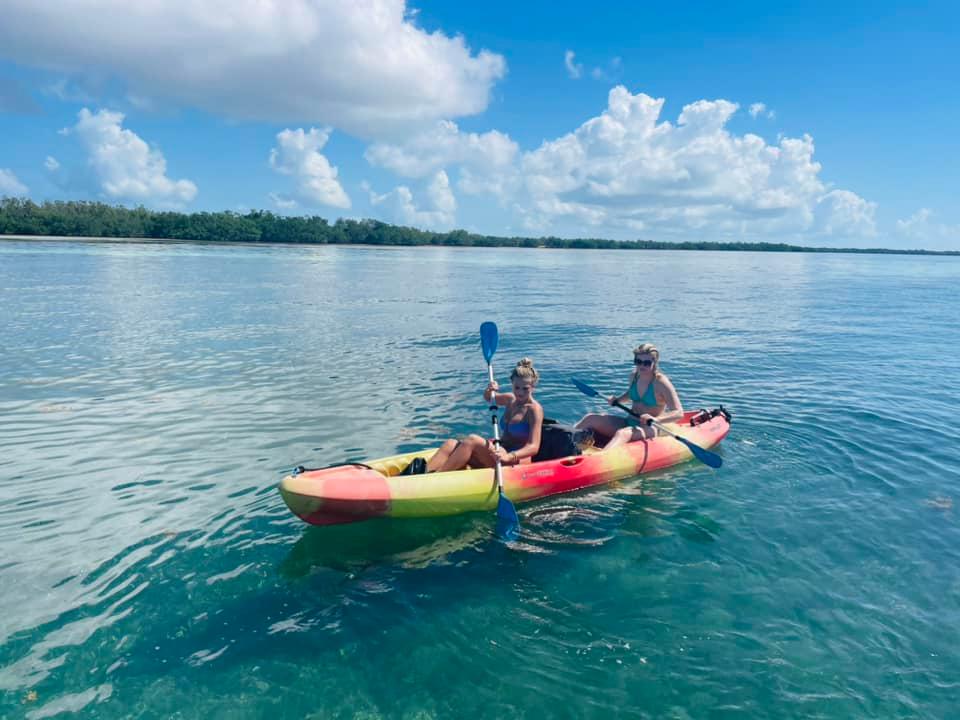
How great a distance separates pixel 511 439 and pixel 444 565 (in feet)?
6.72

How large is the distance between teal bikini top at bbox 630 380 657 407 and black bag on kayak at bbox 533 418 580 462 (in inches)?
63.6

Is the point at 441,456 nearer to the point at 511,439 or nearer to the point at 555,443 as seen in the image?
the point at 511,439

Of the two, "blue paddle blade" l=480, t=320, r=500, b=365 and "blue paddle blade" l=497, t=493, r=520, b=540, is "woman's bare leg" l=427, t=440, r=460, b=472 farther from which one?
"blue paddle blade" l=480, t=320, r=500, b=365

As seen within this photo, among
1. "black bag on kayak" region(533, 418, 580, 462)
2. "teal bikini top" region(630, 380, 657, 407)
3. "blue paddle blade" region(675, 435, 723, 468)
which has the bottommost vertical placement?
"blue paddle blade" region(675, 435, 723, 468)

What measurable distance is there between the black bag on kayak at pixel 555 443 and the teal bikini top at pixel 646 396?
1.62 meters

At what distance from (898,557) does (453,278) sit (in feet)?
132

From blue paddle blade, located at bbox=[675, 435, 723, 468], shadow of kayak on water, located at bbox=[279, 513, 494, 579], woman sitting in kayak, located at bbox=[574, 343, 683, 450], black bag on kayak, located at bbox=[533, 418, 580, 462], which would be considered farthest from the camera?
woman sitting in kayak, located at bbox=[574, 343, 683, 450]

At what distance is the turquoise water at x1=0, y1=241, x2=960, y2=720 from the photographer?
4.52 m

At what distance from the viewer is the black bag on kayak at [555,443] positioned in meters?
7.89

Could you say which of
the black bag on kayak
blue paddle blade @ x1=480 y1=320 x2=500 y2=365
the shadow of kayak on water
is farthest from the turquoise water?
blue paddle blade @ x1=480 y1=320 x2=500 y2=365

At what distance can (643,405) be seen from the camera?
357 inches

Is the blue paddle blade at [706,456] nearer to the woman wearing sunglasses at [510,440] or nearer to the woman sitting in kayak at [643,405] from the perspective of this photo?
the woman sitting in kayak at [643,405]

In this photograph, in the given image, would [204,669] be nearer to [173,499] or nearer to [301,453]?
[173,499]

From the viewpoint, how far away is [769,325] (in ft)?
75.2
